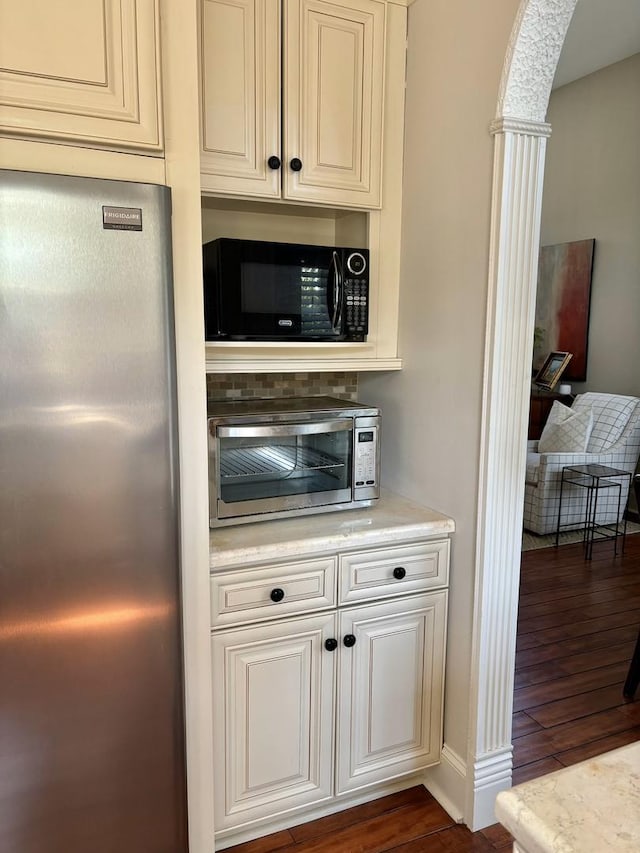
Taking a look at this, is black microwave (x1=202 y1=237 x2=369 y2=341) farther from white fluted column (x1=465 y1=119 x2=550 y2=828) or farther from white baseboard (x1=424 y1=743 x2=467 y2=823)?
white baseboard (x1=424 y1=743 x2=467 y2=823)

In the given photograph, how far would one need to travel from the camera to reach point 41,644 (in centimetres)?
134

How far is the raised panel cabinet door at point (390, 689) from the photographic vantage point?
1833 millimetres

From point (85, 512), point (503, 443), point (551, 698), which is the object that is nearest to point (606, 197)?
point (551, 698)

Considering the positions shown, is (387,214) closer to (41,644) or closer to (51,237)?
(51,237)

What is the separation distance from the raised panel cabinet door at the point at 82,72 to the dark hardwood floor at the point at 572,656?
223 cm

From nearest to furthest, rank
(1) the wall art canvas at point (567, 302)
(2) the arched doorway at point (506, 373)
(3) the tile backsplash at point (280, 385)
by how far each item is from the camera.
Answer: (2) the arched doorway at point (506, 373) → (3) the tile backsplash at point (280, 385) → (1) the wall art canvas at point (567, 302)

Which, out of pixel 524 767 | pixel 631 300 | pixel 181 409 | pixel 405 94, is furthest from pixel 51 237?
pixel 631 300

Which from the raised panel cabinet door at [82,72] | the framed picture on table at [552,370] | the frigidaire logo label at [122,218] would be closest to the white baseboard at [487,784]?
the frigidaire logo label at [122,218]

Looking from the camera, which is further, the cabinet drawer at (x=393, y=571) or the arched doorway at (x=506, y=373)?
the cabinet drawer at (x=393, y=571)

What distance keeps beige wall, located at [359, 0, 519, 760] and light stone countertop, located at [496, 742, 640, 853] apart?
1092 millimetres

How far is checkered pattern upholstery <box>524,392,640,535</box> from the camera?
14.5 ft

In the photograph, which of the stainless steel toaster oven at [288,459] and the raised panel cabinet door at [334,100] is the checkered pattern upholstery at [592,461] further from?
the raised panel cabinet door at [334,100]

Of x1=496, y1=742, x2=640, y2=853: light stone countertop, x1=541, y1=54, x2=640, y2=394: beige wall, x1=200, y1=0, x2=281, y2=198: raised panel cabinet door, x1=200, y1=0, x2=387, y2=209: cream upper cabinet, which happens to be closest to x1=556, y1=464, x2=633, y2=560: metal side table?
x1=541, y1=54, x2=640, y2=394: beige wall

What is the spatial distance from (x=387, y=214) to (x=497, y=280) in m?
0.56
